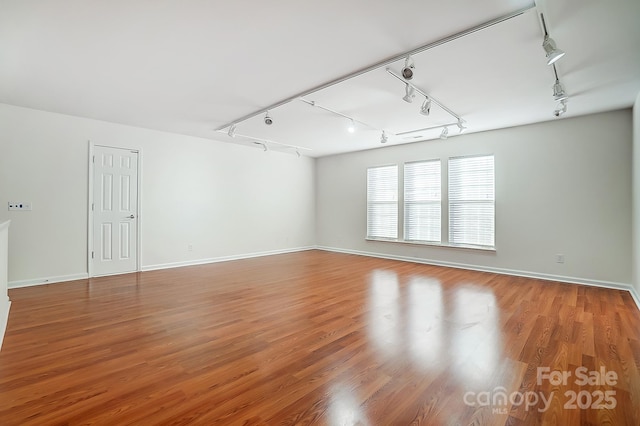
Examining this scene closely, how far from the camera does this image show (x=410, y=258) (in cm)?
663

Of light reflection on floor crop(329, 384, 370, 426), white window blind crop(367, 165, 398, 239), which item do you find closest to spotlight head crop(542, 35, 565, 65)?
light reflection on floor crop(329, 384, 370, 426)

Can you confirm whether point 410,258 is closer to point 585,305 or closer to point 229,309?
point 585,305

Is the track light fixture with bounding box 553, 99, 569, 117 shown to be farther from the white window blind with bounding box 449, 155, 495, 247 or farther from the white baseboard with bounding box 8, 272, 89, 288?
the white baseboard with bounding box 8, 272, 89, 288

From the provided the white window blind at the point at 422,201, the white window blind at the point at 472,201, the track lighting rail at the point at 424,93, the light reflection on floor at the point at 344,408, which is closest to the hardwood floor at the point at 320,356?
the light reflection on floor at the point at 344,408

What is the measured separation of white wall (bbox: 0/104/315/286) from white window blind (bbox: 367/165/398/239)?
192 centimetres

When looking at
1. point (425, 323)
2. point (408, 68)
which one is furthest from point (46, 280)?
point (408, 68)

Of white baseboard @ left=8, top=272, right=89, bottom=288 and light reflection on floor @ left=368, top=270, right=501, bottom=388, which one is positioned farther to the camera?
white baseboard @ left=8, top=272, right=89, bottom=288

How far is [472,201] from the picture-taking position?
5.71m

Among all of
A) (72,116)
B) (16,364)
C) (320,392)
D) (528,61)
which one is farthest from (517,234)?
(72,116)

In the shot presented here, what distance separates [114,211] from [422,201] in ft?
19.8

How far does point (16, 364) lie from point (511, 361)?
3.70m

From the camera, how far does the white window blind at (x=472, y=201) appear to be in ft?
18.2

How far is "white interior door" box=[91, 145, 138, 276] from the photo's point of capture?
5.01 metres

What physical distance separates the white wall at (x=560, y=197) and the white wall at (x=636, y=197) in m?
0.27
